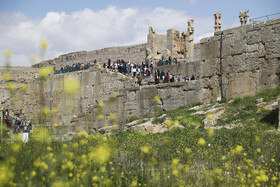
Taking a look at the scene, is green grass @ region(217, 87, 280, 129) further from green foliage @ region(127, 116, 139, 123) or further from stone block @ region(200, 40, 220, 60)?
green foliage @ region(127, 116, 139, 123)

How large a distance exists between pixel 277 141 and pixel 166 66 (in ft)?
49.0

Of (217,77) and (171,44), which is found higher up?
(171,44)

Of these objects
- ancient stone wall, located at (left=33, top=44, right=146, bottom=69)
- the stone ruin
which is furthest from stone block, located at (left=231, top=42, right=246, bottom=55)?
ancient stone wall, located at (left=33, top=44, right=146, bottom=69)

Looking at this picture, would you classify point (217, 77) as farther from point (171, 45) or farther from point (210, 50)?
point (171, 45)

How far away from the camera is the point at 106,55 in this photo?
169 feet

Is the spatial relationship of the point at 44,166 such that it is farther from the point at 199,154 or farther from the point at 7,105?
the point at 7,105

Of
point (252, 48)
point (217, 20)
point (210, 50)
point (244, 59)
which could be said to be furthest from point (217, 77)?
point (217, 20)

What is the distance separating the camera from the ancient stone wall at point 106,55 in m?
47.3

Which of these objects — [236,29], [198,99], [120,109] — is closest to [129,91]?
[120,109]

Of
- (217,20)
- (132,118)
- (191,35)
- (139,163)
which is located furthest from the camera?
(191,35)

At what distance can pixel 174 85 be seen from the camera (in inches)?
653

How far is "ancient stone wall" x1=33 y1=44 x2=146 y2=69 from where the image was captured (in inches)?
1863

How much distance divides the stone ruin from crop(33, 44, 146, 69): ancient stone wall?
16124 millimetres

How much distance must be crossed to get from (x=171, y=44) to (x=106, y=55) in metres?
24.5
